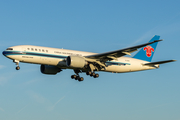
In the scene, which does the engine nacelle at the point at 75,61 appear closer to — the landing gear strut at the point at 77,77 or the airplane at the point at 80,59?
the airplane at the point at 80,59

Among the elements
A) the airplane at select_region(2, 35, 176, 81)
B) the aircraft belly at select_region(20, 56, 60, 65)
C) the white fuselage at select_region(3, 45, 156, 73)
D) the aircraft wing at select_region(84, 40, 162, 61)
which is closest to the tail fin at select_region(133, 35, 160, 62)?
the airplane at select_region(2, 35, 176, 81)

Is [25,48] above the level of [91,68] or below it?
above

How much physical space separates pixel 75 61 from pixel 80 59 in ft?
3.52

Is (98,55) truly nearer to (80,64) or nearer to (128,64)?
(80,64)

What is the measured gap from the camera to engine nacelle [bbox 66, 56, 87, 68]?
43.5 meters

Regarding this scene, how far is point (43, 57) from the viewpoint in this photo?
4306 cm

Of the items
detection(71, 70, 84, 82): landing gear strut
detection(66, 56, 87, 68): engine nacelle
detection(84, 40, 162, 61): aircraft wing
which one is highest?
detection(84, 40, 162, 61): aircraft wing

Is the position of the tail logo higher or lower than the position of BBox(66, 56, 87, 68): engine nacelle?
higher

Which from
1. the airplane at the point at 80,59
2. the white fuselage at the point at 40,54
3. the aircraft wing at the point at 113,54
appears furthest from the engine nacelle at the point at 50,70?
the aircraft wing at the point at 113,54

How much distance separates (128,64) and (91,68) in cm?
746

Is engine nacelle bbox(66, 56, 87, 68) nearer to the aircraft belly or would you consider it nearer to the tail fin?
the aircraft belly

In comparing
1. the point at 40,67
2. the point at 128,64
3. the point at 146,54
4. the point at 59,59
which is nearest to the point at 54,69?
the point at 40,67

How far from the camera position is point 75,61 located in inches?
1722

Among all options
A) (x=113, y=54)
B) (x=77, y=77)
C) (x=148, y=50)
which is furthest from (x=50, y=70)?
(x=148, y=50)
